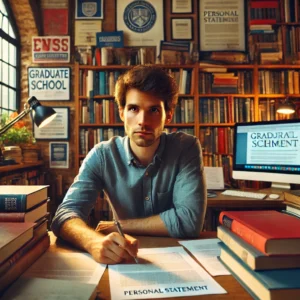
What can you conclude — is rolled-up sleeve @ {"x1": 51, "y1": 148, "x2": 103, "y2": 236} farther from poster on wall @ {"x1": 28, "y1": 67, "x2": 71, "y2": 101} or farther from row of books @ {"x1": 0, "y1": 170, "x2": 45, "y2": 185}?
poster on wall @ {"x1": 28, "y1": 67, "x2": 71, "y2": 101}

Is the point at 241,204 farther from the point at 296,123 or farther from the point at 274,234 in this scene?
the point at 274,234

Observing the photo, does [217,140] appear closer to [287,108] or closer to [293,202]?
[287,108]

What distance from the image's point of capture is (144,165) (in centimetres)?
143

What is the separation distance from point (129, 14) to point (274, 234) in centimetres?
382

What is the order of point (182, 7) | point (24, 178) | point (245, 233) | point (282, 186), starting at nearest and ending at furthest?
1. point (245, 233)
2. point (282, 186)
3. point (24, 178)
4. point (182, 7)

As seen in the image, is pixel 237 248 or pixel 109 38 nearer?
pixel 237 248

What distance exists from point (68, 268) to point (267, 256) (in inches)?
18.7

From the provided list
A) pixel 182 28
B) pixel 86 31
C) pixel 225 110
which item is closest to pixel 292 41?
pixel 225 110

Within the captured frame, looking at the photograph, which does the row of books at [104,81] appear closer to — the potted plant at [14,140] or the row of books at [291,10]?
the potted plant at [14,140]

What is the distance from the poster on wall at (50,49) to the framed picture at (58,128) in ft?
1.98

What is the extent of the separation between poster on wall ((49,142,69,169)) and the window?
0.65 m

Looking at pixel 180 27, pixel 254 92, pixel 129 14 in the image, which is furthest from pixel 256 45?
pixel 129 14

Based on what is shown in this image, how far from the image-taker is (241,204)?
206 centimetres

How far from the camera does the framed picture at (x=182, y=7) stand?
3920 millimetres
